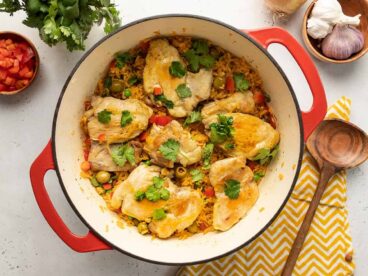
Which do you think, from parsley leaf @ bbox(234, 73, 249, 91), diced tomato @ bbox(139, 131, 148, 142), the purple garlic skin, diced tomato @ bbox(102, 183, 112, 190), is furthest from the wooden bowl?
diced tomato @ bbox(102, 183, 112, 190)

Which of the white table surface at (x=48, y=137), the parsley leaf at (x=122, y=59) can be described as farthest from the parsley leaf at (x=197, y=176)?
the parsley leaf at (x=122, y=59)

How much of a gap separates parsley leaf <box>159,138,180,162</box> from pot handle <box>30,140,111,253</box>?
713mm

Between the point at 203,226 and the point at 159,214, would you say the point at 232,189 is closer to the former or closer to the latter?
the point at 203,226

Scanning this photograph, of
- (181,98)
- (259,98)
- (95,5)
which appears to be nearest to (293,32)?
(259,98)

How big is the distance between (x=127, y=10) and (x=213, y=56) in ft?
2.49

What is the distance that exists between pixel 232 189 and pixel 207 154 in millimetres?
295

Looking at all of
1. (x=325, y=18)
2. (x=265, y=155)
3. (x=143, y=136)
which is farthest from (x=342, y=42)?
(x=143, y=136)

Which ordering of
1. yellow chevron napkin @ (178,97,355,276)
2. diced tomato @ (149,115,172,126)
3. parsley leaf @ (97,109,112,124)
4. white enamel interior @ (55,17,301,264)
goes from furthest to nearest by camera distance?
yellow chevron napkin @ (178,97,355,276) < diced tomato @ (149,115,172,126) < parsley leaf @ (97,109,112,124) < white enamel interior @ (55,17,301,264)

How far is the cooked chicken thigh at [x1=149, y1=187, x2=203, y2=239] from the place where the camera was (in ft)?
12.7

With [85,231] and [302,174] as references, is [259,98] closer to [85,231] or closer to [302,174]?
[302,174]

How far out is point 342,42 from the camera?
4.14 meters

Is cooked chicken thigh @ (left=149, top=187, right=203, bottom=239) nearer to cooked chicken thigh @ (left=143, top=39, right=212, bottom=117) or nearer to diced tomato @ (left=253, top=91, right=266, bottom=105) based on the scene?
cooked chicken thigh @ (left=143, top=39, right=212, bottom=117)

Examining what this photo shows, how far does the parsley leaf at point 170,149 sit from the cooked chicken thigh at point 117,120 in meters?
0.19

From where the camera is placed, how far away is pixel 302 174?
13.8 ft
